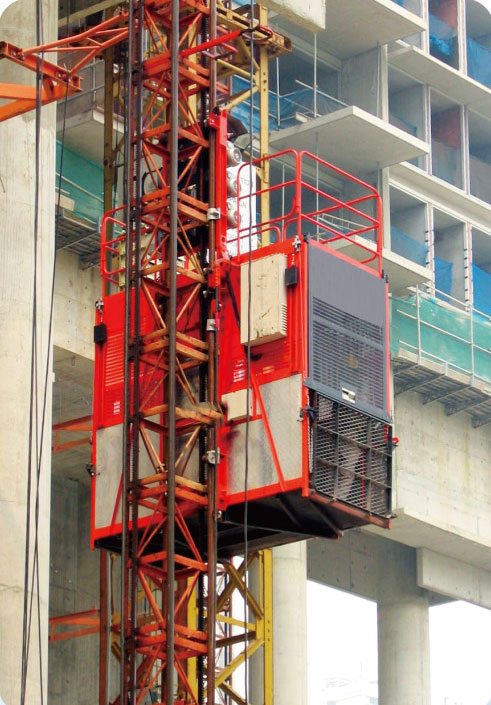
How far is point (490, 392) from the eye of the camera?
147 feet

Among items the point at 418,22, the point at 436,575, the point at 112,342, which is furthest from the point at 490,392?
the point at 112,342

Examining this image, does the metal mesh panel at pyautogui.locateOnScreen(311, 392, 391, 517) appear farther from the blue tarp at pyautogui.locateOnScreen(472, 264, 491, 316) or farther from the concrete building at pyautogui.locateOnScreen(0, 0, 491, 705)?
the blue tarp at pyautogui.locateOnScreen(472, 264, 491, 316)

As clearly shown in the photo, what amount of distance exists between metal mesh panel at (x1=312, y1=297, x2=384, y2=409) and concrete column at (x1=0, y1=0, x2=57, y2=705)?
15.7 ft

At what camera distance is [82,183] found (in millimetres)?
36062

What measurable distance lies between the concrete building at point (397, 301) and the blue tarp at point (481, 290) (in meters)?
0.04

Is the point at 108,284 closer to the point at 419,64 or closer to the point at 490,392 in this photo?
the point at 490,392

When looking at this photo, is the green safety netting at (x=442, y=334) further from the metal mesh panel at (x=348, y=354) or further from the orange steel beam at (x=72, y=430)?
the metal mesh panel at (x=348, y=354)

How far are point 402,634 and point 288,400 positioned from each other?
861 inches

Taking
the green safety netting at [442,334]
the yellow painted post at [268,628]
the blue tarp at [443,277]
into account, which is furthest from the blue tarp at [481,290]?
the yellow painted post at [268,628]

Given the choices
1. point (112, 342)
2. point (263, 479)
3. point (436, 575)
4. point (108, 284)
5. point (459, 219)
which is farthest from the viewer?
point (459, 219)

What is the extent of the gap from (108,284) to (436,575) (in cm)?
1532

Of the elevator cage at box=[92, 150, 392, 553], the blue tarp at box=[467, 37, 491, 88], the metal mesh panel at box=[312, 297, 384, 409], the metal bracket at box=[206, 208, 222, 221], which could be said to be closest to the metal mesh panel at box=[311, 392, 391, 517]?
the elevator cage at box=[92, 150, 392, 553]

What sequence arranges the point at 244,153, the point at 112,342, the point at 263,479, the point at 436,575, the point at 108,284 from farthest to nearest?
1. the point at 436,575
2. the point at 244,153
3. the point at 108,284
4. the point at 112,342
5. the point at 263,479

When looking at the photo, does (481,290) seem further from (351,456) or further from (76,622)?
(351,456)
